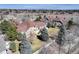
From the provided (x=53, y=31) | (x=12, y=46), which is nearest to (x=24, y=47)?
(x=12, y=46)

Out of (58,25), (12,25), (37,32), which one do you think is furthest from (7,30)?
(58,25)

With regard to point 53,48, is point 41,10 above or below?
above

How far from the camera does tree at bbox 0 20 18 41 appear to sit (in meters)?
2.27

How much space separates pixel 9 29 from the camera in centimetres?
227

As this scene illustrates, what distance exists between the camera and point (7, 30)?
7.47 ft

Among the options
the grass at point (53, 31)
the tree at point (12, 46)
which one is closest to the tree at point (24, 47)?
the tree at point (12, 46)

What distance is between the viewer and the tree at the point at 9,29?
2.27 metres

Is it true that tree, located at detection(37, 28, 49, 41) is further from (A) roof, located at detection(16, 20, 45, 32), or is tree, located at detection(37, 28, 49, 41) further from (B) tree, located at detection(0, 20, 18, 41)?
(B) tree, located at detection(0, 20, 18, 41)

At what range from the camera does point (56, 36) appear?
2281 millimetres


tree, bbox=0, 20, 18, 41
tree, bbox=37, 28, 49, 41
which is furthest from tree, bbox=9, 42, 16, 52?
tree, bbox=37, 28, 49, 41

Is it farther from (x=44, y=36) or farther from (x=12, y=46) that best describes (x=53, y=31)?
(x=12, y=46)
